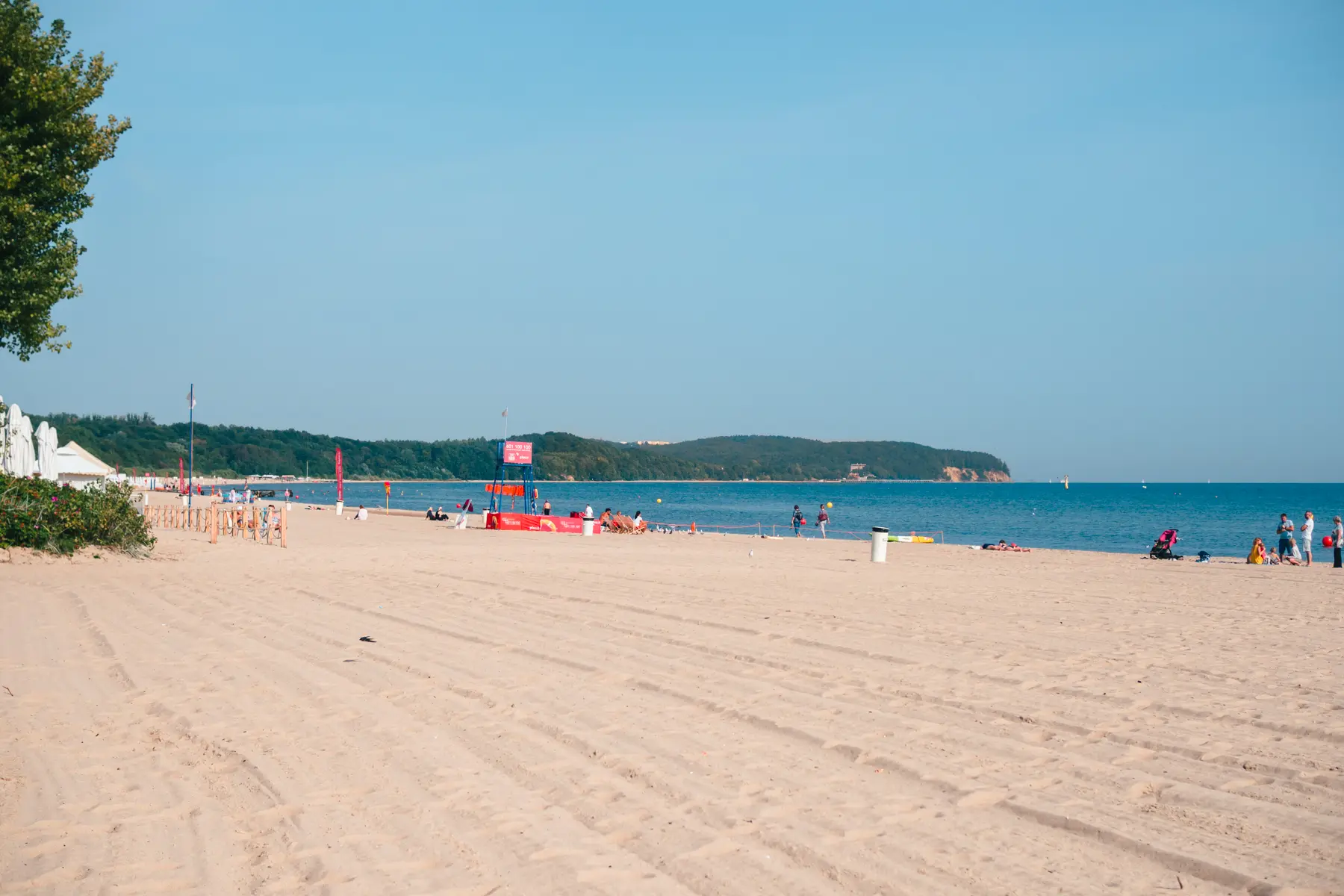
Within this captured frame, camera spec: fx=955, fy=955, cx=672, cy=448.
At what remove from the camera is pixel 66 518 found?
48.7ft

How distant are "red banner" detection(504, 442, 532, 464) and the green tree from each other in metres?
23.6

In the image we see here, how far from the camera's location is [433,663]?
767cm

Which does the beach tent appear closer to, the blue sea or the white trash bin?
the blue sea

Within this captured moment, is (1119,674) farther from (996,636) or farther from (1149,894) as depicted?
(1149,894)

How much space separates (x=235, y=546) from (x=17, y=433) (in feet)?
32.4

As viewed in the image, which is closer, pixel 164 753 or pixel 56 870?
pixel 56 870

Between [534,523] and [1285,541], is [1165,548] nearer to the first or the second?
[1285,541]

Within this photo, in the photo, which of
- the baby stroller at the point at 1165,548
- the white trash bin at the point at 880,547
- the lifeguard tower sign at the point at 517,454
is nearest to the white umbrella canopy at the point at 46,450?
the lifeguard tower sign at the point at 517,454

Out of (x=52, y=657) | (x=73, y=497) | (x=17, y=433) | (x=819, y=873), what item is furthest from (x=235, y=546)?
(x=819, y=873)

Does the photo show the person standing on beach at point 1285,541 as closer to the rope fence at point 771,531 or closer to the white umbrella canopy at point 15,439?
the rope fence at point 771,531

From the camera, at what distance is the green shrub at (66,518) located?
14.3 meters

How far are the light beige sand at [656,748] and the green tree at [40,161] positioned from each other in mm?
7065

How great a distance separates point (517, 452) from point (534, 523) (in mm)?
7046

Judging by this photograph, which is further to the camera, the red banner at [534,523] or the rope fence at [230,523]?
the red banner at [534,523]
